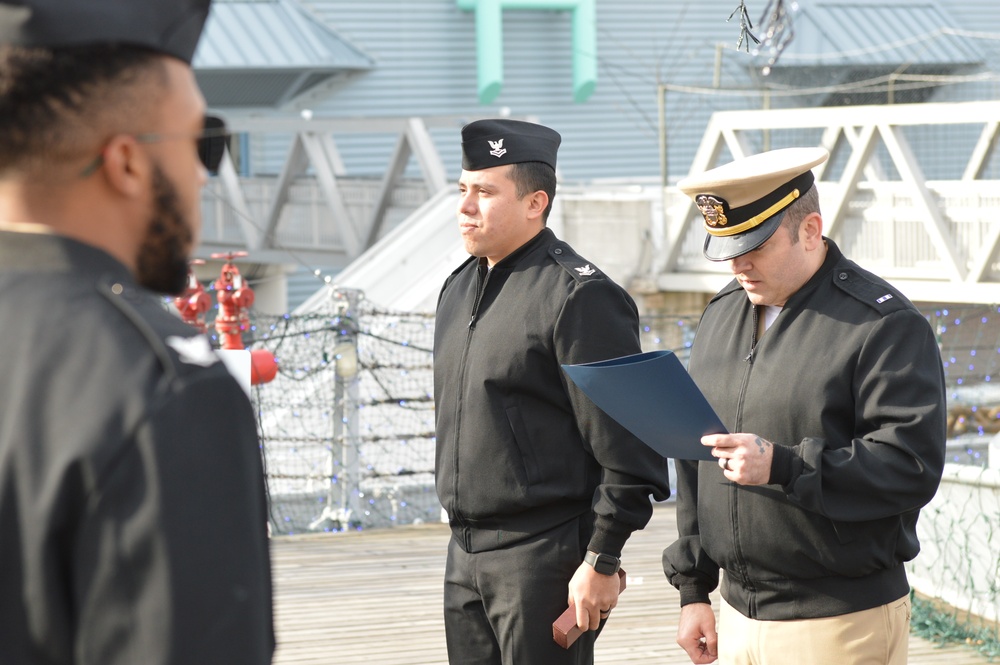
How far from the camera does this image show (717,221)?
2779 millimetres

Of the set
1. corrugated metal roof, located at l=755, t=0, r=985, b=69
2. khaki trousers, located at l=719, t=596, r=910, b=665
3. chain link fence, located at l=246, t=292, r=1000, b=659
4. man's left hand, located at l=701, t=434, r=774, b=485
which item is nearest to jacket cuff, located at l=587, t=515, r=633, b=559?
khaki trousers, located at l=719, t=596, r=910, b=665

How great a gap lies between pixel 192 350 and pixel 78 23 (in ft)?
0.97

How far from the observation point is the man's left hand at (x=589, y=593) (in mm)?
2916

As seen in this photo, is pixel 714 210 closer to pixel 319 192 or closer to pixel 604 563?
pixel 604 563

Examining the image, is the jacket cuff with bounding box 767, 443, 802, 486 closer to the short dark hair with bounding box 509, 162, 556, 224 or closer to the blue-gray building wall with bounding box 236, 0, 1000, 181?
the short dark hair with bounding box 509, 162, 556, 224

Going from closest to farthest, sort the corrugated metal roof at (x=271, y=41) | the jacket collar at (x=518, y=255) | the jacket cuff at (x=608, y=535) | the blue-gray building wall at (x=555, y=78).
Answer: the jacket cuff at (x=608, y=535)
the jacket collar at (x=518, y=255)
the corrugated metal roof at (x=271, y=41)
the blue-gray building wall at (x=555, y=78)

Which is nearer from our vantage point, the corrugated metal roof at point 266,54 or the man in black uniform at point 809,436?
the man in black uniform at point 809,436

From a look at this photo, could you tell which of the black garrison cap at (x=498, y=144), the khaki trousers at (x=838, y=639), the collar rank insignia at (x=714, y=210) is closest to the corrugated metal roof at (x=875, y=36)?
the black garrison cap at (x=498, y=144)

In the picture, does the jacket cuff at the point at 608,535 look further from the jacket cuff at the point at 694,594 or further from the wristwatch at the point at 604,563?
the jacket cuff at the point at 694,594

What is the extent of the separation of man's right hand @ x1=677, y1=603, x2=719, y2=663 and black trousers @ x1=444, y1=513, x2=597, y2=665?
253 millimetres

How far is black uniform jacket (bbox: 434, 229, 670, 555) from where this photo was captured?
2.98 m

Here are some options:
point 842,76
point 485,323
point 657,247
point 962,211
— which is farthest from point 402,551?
point 842,76

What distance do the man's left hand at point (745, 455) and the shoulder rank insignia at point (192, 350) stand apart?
1.51 metres

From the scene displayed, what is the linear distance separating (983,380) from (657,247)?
3.43m
